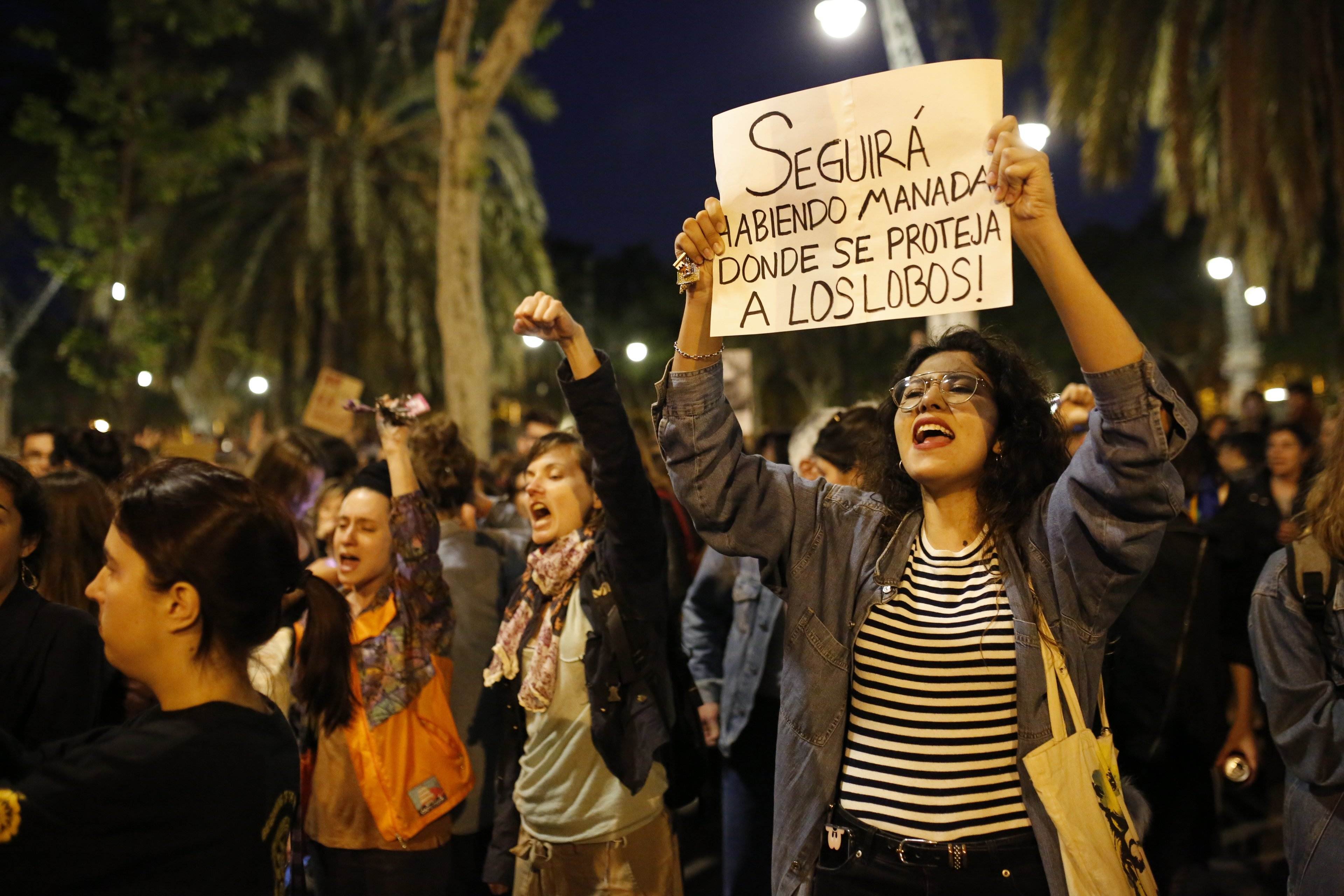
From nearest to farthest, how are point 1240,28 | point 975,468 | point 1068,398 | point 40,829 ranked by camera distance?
1. point 40,829
2. point 975,468
3. point 1068,398
4. point 1240,28

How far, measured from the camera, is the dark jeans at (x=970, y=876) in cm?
214

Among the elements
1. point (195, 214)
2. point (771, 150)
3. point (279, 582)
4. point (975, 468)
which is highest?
point (195, 214)

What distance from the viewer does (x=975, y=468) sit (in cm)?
245

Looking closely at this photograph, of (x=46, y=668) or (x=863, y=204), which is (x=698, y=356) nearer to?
(x=863, y=204)

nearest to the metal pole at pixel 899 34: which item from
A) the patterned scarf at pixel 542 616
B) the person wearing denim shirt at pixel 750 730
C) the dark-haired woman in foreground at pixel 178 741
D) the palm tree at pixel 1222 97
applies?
the palm tree at pixel 1222 97

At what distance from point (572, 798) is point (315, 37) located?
16557 mm

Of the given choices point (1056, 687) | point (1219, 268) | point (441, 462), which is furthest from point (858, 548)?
point (1219, 268)

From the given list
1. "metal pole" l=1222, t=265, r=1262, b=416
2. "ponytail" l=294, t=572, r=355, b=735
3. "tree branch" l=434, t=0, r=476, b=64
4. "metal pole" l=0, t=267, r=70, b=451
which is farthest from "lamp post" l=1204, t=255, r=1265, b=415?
"metal pole" l=0, t=267, r=70, b=451

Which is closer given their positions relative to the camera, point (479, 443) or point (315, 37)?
point (479, 443)

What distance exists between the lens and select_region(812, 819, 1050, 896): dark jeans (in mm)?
2145

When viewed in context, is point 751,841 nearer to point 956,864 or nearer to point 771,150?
point 956,864

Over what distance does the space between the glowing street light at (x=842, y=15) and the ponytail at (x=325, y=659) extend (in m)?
6.69

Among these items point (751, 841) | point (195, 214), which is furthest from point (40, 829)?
point (195, 214)

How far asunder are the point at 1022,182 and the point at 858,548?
91 centimetres
